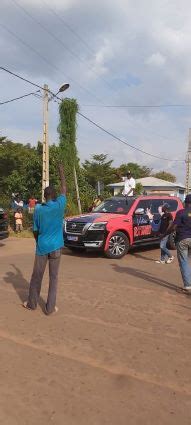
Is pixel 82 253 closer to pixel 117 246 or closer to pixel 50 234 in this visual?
pixel 117 246

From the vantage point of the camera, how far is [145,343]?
5.51 meters

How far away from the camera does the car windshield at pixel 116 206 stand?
518 inches

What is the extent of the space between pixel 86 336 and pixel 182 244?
303cm

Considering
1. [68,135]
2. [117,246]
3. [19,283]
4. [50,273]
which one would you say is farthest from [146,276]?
[68,135]

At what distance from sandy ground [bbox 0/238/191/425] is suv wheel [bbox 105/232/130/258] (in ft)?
11.0

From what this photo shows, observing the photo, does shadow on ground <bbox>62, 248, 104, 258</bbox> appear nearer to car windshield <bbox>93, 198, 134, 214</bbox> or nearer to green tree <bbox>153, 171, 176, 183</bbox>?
car windshield <bbox>93, 198, 134, 214</bbox>

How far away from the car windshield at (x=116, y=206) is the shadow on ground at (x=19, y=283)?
144 inches

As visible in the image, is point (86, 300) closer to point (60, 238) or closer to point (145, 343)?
point (60, 238)

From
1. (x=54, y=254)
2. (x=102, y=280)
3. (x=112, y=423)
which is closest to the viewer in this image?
(x=112, y=423)

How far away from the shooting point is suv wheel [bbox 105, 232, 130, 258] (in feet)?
40.5

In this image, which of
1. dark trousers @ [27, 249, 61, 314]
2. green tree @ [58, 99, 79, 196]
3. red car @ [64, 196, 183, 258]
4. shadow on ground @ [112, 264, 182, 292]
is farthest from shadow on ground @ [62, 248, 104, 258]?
green tree @ [58, 99, 79, 196]

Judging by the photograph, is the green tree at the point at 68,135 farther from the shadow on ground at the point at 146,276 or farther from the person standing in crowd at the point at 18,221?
the shadow on ground at the point at 146,276

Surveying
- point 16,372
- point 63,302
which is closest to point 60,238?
point 63,302

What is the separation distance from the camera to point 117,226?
1238 centimetres
